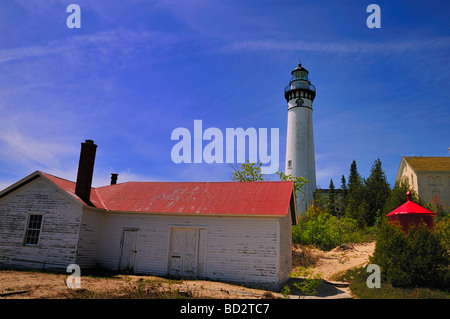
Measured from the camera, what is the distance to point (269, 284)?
575 inches

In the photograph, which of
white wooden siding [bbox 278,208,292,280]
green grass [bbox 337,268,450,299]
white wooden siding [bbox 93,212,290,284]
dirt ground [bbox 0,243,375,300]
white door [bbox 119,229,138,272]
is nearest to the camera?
dirt ground [bbox 0,243,375,300]

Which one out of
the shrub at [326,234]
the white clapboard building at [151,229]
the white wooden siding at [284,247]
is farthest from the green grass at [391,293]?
the shrub at [326,234]

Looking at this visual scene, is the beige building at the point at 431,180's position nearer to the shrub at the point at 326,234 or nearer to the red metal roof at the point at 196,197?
the shrub at the point at 326,234

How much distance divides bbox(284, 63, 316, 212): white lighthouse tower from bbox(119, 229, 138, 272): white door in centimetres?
2488

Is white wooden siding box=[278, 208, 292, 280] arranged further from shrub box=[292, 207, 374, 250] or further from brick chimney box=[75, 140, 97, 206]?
brick chimney box=[75, 140, 97, 206]

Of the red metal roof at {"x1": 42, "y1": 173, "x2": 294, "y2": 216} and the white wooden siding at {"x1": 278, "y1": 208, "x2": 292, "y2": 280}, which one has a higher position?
the red metal roof at {"x1": 42, "y1": 173, "x2": 294, "y2": 216}

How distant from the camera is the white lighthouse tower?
39.4 meters

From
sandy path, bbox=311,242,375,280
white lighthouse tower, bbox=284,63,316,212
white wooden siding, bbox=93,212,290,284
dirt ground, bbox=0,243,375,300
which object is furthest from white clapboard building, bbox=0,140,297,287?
white lighthouse tower, bbox=284,63,316,212

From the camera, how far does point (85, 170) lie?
724 inches

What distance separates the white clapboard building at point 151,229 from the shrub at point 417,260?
15.7 feet

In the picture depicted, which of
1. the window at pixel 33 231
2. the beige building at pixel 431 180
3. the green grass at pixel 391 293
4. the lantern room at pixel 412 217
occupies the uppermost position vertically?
the beige building at pixel 431 180

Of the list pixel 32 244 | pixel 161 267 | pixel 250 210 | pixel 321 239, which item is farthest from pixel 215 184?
pixel 321 239

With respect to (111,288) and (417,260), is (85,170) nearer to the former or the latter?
(111,288)

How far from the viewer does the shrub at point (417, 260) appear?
1267 centimetres
